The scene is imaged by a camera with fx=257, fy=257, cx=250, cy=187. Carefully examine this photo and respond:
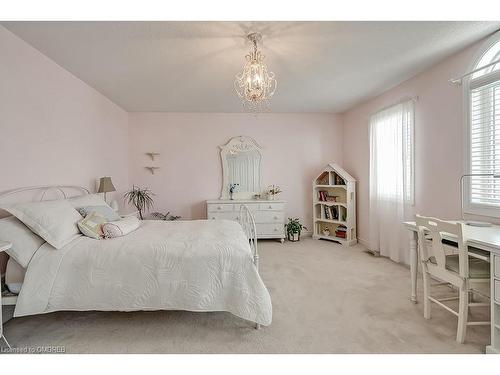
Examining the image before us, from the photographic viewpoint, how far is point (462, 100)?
8.52 feet

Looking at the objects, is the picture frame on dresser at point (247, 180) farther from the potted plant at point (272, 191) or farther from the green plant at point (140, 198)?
the green plant at point (140, 198)

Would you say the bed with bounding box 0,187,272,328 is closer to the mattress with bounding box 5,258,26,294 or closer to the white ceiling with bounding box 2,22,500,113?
the mattress with bounding box 5,258,26,294

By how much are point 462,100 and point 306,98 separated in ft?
6.74

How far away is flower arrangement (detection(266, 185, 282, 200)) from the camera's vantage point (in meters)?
4.97

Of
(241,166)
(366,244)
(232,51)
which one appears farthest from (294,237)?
(232,51)

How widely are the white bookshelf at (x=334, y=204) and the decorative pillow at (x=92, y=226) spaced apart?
369cm

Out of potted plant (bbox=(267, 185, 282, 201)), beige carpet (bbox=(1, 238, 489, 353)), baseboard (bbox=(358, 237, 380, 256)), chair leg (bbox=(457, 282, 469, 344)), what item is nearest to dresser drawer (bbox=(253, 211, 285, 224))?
potted plant (bbox=(267, 185, 282, 201))

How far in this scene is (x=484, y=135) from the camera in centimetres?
242

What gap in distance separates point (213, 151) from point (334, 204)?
2.50m

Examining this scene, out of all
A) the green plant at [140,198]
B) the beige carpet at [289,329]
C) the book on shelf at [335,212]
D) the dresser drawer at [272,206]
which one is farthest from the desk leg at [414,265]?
the green plant at [140,198]

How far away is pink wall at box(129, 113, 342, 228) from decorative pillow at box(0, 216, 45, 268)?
2.93 meters

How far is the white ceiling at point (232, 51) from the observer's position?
2.15m
